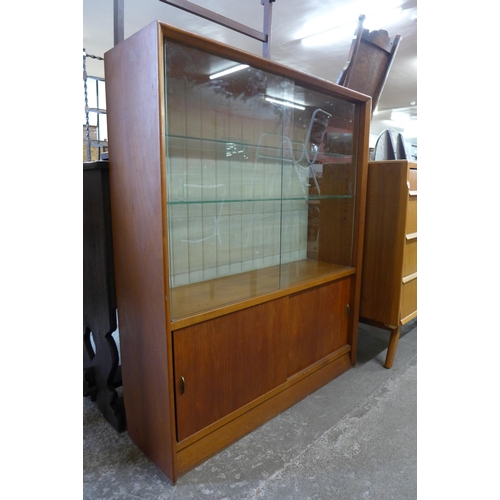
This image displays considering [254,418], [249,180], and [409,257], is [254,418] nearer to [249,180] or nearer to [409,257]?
[249,180]

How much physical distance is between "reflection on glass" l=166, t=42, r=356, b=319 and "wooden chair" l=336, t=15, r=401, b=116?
138 mm

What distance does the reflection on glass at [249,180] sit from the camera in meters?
1.51

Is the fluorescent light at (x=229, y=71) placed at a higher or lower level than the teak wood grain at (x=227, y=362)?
higher

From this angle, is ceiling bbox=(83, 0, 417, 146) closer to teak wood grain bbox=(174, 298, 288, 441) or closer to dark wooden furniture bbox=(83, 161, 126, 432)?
dark wooden furniture bbox=(83, 161, 126, 432)

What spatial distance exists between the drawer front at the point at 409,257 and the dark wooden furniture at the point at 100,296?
1589 millimetres

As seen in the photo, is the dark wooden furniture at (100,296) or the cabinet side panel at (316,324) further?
the cabinet side panel at (316,324)

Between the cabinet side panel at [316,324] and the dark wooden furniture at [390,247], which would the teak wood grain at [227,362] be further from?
the dark wooden furniture at [390,247]

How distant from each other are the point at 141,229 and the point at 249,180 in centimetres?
75

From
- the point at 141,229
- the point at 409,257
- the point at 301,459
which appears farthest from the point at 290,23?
the point at 301,459

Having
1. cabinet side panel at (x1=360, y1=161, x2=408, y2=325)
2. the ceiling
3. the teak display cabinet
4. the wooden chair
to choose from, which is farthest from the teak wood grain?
the ceiling

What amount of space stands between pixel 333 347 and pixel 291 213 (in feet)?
2.69

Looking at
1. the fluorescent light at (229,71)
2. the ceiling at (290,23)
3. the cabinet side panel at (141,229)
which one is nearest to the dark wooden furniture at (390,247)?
the fluorescent light at (229,71)

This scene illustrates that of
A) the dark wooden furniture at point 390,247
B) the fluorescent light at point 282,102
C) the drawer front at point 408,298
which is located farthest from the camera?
the drawer front at point 408,298
